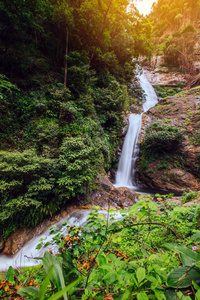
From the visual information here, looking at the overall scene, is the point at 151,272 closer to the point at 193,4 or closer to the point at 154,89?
the point at 154,89

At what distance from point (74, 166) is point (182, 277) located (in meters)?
4.61

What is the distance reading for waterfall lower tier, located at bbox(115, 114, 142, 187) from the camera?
35.4ft

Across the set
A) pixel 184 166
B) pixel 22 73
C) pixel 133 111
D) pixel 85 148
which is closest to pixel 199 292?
pixel 85 148

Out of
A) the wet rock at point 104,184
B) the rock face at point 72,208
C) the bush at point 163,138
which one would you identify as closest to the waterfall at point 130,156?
the bush at point 163,138

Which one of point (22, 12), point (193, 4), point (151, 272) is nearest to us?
point (151, 272)

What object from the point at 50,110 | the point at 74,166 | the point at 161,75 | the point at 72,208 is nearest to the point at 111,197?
the point at 72,208

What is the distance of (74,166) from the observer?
4.94 metres

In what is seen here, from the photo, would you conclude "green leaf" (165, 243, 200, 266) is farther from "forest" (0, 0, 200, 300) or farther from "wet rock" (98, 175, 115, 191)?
"wet rock" (98, 175, 115, 191)

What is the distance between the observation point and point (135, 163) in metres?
11.4

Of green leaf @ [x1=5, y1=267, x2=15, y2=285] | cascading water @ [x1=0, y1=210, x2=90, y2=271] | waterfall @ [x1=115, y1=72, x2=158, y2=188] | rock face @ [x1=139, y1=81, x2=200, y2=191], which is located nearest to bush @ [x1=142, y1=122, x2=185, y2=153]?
rock face @ [x1=139, y1=81, x2=200, y2=191]

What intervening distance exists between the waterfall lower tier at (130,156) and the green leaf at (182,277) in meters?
9.82

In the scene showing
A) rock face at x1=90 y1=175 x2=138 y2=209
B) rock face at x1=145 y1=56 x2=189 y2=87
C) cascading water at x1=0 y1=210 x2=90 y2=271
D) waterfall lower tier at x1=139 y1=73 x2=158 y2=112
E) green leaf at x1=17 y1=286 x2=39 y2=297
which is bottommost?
cascading water at x1=0 y1=210 x2=90 y2=271

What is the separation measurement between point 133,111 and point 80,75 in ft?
29.6

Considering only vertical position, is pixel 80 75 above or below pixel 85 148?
above
